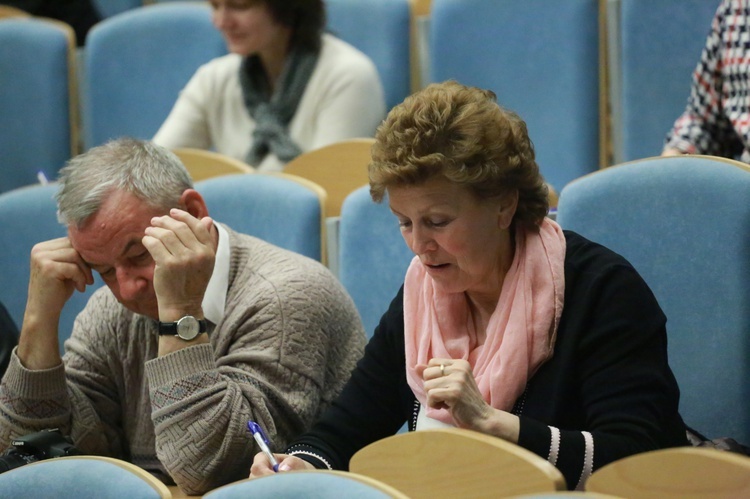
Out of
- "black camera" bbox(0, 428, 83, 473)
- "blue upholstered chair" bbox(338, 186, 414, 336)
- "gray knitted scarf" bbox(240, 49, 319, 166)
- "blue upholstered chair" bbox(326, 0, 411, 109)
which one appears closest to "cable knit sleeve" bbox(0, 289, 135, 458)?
"black camera" bbox(0, 428, 83, 473)

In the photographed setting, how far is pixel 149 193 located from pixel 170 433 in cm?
44

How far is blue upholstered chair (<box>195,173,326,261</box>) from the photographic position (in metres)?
2.51

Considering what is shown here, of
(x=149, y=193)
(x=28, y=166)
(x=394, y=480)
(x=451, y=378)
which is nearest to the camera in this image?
(x=394, y=480)

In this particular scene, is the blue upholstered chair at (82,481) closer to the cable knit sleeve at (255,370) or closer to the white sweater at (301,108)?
the cable knit sleeve at (255,370)

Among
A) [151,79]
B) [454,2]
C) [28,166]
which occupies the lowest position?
[28,166]

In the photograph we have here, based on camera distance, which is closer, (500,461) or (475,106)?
(500,461)

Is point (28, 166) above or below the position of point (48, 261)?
below

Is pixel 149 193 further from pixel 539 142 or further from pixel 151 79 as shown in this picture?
pixel 151 79

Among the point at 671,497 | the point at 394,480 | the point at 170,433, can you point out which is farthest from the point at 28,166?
the point at 671,497

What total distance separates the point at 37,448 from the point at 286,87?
1.74 meters

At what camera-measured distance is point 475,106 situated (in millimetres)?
1765

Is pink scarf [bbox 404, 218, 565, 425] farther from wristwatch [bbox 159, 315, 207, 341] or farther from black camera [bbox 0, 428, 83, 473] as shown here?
black camera [bbox 0, 428, 83, 473]

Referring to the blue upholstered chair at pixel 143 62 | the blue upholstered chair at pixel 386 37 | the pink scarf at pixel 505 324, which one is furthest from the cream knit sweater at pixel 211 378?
the blue upholstered chair at pixel 143 62

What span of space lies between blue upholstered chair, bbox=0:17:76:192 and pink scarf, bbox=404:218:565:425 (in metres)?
2.21
